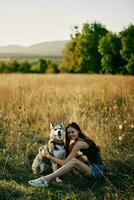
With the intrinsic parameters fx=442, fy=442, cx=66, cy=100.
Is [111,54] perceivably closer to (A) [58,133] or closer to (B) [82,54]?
(B) [82,54]

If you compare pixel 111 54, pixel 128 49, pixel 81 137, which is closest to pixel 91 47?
pixel 111 54

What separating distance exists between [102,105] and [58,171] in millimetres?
3575

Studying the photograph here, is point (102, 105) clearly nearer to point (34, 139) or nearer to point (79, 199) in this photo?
point (34, 139)

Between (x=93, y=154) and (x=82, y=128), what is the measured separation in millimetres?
1765

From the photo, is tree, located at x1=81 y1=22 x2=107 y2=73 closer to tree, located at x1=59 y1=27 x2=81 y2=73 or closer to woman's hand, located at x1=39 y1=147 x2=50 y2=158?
tree, located at x1=59 y1=27 x2=81 y2=73

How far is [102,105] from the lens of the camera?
30.0ft

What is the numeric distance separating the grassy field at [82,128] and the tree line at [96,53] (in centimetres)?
3450

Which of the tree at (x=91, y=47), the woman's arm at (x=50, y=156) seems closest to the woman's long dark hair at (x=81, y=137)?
the woman's arm at (x=50, y=156)

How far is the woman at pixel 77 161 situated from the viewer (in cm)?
576

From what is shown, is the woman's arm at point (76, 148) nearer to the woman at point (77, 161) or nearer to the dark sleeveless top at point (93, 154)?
the woman at point (77, 161)

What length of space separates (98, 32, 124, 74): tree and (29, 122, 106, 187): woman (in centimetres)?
4012

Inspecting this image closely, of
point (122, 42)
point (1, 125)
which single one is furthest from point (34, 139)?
point (122, 42)

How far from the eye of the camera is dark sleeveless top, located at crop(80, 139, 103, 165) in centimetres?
595

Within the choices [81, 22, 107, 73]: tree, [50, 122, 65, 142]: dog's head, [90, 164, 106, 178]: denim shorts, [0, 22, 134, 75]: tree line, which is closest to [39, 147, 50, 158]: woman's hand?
[50, 122, 65, 142]: dog's head
